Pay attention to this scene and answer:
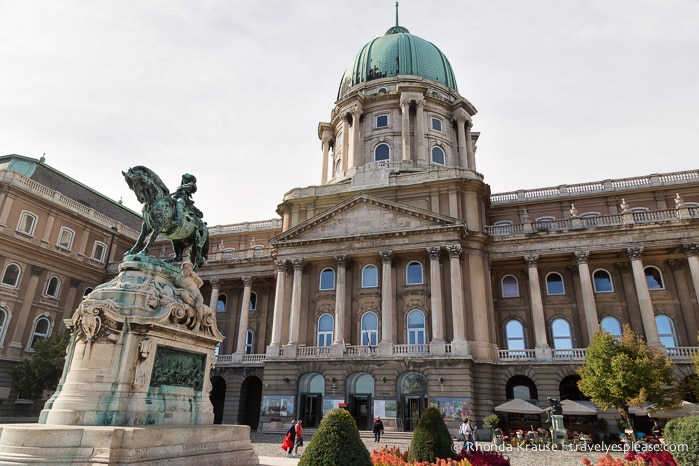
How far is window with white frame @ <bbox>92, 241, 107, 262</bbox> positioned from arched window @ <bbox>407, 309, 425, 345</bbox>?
29624 millimetres

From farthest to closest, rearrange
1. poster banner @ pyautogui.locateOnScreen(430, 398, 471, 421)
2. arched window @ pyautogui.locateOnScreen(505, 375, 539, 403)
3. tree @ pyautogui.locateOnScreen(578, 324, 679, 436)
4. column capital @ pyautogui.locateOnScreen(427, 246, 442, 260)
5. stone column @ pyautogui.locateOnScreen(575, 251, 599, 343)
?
1. column capital @ pyautogui.locateOnScreen(427, 246, 442, 260)
2. arched window @ pyautogui.locateOnScreen(505, 375, 539, 403)
3. stone column @ pyautogui.locateOnScreen(575, 251, 599, 343)
4. poster banner @ pyautogui.locateOnScreen(430, 398, 471, 421)
5. tree @ pyautogui.locateOnScreen(578, 324, 679, 436)

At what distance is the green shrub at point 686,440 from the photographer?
8.52 meters

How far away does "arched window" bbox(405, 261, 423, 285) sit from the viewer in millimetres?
34188

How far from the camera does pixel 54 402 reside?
869 centimetres

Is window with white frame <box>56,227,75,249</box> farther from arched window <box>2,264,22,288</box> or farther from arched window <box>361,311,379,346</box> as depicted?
arched window <box>361,311,379,346</box>

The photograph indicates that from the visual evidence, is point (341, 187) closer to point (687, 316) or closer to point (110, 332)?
point (687, 316)

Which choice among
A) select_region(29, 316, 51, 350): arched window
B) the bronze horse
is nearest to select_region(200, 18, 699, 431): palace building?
select_region(29, 316, 51, 350): arched window

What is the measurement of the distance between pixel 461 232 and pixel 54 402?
27500mm

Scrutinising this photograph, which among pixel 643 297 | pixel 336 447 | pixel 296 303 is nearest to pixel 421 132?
pixel 296 303

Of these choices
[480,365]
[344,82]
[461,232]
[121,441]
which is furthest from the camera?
[344,82]

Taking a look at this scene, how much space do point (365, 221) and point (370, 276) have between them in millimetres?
4122

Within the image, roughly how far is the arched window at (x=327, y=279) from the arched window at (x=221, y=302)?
11.4m

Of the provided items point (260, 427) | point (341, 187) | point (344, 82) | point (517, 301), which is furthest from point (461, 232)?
point (344, 82)

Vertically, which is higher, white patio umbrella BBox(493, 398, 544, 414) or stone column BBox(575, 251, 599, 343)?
stone column BBox(575, 251, 599, 343)
